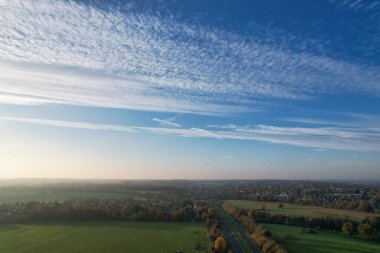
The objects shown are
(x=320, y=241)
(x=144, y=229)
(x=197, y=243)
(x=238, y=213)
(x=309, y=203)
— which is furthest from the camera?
(x=309, y=203)

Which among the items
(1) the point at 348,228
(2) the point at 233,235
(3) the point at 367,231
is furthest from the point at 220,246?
(1) the point at 348,228

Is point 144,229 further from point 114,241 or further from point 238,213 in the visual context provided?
point 238,213

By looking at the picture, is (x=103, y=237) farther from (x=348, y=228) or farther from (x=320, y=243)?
(x=348, y=228)

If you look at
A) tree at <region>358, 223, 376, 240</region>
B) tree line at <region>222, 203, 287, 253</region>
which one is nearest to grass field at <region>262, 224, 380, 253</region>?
tree at <region>358, 223, 376, 240</region>

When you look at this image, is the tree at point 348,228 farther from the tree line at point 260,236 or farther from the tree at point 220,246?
the tree at point 220,246

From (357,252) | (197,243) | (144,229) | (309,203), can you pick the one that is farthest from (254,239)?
(309,203)

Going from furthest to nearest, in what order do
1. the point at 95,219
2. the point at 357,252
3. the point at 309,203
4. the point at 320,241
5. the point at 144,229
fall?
1. the point at 309,203
2. the point at 95,219
3. the point at 144,229
4. the point at 320,241
5. the point at 357,252

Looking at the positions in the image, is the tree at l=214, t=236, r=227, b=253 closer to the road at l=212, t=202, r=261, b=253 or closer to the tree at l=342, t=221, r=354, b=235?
the road at l=212, t=202, r=261, b=253
